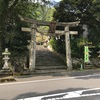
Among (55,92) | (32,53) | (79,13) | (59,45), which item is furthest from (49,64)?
(55,92)

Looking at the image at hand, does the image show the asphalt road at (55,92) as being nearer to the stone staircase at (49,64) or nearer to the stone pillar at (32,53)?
the stone pillar at (32,53)

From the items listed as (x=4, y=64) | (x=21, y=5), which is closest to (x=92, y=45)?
(x=21, y=5)

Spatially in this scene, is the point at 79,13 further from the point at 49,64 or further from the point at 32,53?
the point at 32,53

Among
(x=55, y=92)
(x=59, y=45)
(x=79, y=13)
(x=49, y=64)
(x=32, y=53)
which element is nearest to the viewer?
(x=55, y=92)

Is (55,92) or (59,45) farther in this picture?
(59,45)

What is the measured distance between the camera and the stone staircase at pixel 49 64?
17.4 metres

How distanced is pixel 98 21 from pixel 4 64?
10702 mm

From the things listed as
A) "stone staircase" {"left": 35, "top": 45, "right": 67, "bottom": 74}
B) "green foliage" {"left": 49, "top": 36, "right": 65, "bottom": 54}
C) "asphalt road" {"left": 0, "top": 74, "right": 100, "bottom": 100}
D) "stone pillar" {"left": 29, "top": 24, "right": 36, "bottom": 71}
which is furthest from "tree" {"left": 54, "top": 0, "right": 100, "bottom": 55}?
"asphalt road" {"left": 0, "top": 74, "right": 100, "bottom": 100}

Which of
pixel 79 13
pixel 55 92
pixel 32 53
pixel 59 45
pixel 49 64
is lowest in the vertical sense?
pixel 55 92

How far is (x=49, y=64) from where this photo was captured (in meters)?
19.2

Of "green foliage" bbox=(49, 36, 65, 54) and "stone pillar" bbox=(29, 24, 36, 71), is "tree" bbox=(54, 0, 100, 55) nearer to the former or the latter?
"green foliage" bbox=(49, 36, 65, 54)

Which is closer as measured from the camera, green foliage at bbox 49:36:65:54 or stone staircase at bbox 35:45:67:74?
stone staircase at bbox 35:45:67:74

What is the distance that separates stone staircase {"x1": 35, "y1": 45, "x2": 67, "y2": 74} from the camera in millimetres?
17391

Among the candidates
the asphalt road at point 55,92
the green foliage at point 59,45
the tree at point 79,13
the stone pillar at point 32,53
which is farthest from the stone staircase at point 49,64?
the asphalt road at point 55,92
